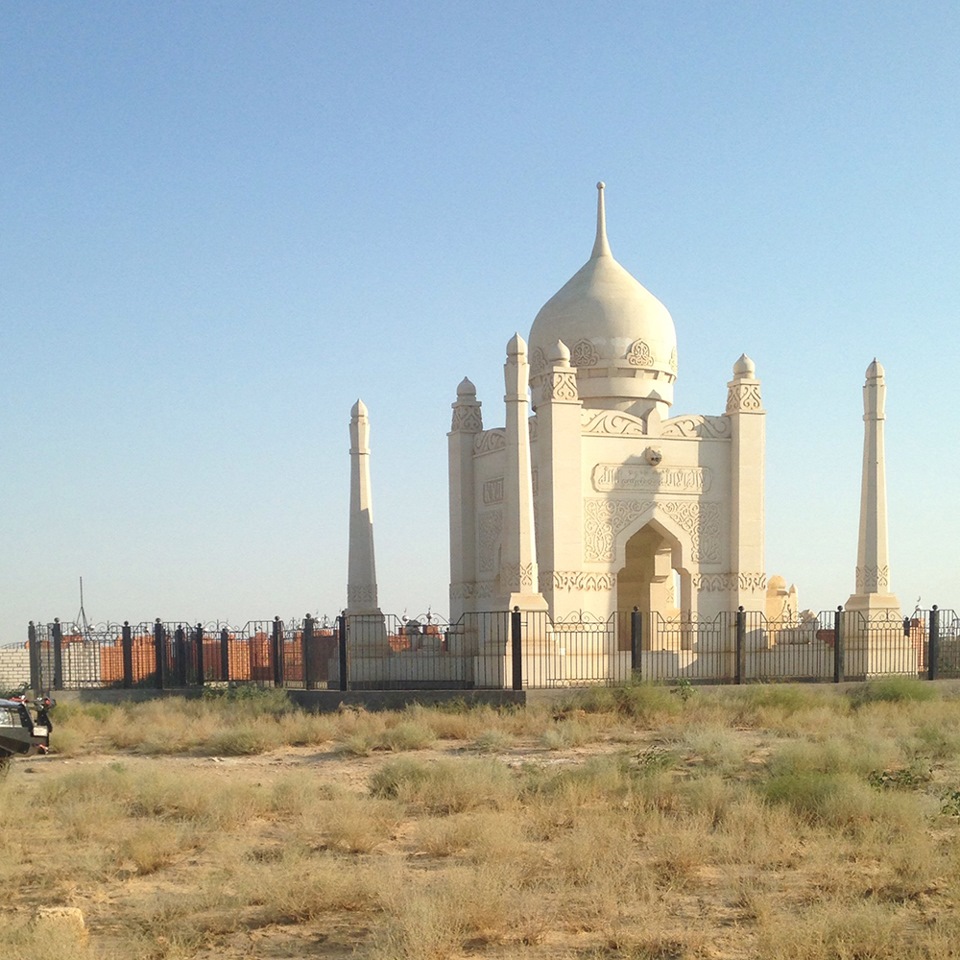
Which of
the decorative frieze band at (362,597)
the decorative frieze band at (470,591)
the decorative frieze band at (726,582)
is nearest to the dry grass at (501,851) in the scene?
the decorative frieze band at (726,582)

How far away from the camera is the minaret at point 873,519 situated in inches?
912

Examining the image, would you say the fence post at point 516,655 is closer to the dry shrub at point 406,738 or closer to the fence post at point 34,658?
the dry shrub at point 406,738

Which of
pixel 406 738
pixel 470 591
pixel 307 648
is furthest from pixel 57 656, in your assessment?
pixel 406 738

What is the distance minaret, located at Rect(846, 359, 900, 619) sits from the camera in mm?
23156

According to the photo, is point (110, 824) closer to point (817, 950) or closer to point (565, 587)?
point (817, 950)

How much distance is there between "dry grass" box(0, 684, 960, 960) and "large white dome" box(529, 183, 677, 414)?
36.5 ft

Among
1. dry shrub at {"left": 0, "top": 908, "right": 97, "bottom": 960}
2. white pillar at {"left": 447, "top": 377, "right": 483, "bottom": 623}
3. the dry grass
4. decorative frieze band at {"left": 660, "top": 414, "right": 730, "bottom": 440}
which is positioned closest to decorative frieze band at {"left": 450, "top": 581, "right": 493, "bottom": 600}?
white pillar at {"left": 447, "top": 377, "right": 483, "bottom": 623}

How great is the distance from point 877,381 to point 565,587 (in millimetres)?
7495

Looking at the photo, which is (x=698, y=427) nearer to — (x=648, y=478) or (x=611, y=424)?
(x=648, y=478)

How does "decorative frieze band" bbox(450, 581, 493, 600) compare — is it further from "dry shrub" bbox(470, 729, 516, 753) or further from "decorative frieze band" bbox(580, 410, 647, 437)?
"dry shrub" bbox(470, 729, 516, 753)

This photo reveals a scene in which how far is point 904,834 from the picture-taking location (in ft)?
28.8

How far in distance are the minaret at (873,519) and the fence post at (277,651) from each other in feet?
36.3

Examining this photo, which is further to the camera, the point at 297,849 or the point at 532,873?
the point at 297,849

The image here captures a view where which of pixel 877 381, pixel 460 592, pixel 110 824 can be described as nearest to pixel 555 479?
pixel 460 592
